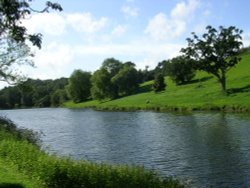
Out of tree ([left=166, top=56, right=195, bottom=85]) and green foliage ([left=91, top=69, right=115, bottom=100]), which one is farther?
green foliage ([left=91, top=69, right=115, bottom=100])

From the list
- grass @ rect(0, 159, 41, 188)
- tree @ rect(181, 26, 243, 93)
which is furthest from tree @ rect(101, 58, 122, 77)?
grass @ rect(0, 159, 41, 188)

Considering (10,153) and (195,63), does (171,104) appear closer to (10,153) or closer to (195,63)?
(195,63)

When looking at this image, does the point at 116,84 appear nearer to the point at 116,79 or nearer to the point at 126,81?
Result: the point at 116,79

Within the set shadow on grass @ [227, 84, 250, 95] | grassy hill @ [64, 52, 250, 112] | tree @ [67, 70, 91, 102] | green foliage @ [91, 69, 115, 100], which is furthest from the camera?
tree @ [67, 70, 91, 102]

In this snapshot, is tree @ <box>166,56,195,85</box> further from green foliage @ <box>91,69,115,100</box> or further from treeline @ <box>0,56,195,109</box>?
green foliage @ <box>91,69,115,100</box>

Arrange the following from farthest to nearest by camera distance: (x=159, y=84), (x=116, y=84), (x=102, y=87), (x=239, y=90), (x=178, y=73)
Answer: (x=102, y=87) < (x=116, y=84) < (x=159, y=84) < (x=178, y=73) < (x=239, y=90)

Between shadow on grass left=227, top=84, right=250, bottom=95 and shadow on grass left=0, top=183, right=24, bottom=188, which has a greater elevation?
shadow on grass left=227, top=84, right=250, bottom=95

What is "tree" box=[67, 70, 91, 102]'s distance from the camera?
7042 inches

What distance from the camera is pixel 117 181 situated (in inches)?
719

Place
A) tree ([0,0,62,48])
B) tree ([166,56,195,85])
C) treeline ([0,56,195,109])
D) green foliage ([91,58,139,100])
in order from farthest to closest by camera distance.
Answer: green foliage ([91,58,139,100])
treeline ([0,56,195,109])
tree ([166,56,195,85])
tree ([0,0,62,48])

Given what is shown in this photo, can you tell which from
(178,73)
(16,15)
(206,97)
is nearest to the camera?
(16,15)

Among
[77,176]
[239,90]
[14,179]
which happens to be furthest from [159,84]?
[77,176]

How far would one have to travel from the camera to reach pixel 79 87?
18025 centimetres

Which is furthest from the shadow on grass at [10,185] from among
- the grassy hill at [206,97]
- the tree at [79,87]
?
the tree at [79,87]
